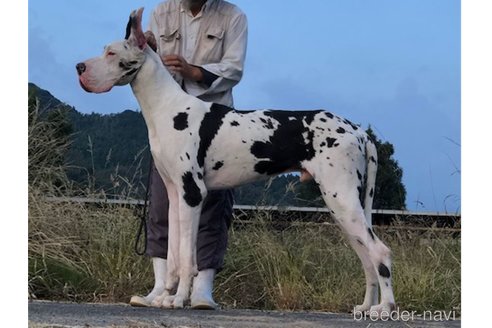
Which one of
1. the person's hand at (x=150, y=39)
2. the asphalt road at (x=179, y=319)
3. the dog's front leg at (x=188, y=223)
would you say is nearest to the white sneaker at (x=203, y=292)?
the asphalt road at (x=179, y=319)

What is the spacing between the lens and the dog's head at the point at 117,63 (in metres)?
4.80

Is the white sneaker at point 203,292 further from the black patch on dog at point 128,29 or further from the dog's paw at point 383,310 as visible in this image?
the black patch on dog at point 128,29

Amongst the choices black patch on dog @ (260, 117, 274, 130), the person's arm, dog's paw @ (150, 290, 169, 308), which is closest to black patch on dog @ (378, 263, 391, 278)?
black patch on dog @ (260, 117, 274, 130)

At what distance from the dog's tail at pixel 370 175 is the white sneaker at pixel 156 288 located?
4.77 ft

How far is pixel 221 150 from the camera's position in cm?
486

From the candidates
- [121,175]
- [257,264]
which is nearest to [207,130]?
[257,264]

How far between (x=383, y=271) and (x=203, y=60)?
76.2 inches

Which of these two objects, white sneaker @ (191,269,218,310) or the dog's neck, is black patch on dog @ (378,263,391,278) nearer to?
white sneaker @ (191,269,218,310)

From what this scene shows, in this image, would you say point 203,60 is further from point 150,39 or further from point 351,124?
point 351,124

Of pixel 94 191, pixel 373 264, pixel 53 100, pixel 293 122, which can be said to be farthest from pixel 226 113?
pixel 53 100

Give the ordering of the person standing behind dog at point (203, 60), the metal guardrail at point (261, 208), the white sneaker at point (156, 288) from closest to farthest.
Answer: the white sneaker at point (156, 288), the person standing behind dog at point (203, 60), the metal guardrail at point (261, 208)

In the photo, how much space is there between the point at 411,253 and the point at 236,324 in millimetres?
3750

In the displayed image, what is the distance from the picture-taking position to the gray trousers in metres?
5.61

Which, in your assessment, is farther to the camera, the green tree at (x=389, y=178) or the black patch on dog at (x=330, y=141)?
the green tree at (x=389, y=178)
